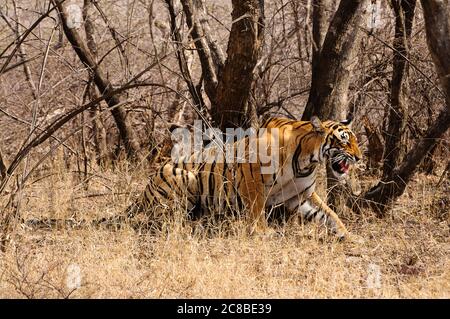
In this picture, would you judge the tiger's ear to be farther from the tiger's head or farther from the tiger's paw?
the tiger's paw

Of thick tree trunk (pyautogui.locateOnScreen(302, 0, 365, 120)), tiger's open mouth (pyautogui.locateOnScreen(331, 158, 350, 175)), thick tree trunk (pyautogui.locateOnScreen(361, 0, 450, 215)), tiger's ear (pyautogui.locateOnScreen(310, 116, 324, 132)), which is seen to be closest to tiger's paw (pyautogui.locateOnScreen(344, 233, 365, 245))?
thick tree trunk (pyautogui.locateOnScreen(361, 0, 450, 215))

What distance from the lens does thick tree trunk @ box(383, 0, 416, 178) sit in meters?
7.79

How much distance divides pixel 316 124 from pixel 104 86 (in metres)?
2.84

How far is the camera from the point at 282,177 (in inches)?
276

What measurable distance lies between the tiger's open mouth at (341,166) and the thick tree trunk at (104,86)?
2363mm

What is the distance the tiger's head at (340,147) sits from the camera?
6848mm

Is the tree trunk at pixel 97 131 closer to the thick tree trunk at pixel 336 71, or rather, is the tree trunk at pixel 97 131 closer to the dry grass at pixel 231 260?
the dry grass at pixel 231 260

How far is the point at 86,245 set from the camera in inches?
245

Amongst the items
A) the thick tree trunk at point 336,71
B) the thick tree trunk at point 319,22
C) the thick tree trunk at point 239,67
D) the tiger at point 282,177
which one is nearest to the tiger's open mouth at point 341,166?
the tiger at point 282,177

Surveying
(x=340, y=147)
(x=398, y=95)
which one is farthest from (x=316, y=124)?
(x=398, y=95)

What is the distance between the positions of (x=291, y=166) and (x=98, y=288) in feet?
7.85
